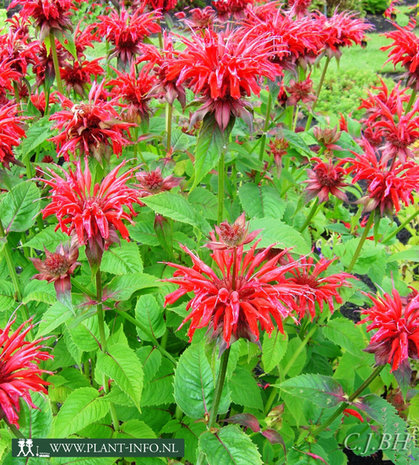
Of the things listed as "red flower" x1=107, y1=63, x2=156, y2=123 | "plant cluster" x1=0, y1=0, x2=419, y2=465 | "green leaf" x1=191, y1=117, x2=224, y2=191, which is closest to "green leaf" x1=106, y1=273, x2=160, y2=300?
"plant cluster" x1=0, y1=0, x2=419, y2=465

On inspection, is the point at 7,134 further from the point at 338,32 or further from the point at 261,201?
the point at 338,32

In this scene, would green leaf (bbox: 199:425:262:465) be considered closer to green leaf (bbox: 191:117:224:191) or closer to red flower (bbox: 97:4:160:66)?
green leaf (bbox: 191:117:224:191)

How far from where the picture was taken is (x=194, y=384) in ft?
3.56

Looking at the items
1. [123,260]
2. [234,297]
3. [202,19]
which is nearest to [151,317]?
[123,260]

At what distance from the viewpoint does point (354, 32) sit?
1.86 metres

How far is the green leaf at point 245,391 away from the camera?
124 centimetres

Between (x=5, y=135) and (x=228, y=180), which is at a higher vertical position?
(x=5, y=135)

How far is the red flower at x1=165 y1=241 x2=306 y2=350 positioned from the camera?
77 centimetres

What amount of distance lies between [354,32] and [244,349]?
1.39m

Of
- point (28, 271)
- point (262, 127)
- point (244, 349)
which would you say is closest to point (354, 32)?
point (262, 127)

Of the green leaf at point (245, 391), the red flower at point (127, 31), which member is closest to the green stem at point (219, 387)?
the green leaf at point (245, 391)

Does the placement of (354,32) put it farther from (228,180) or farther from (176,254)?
(176,254)

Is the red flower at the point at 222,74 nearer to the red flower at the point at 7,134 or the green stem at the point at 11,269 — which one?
the red flower at the point at 7,134

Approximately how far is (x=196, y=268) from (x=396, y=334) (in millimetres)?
465
